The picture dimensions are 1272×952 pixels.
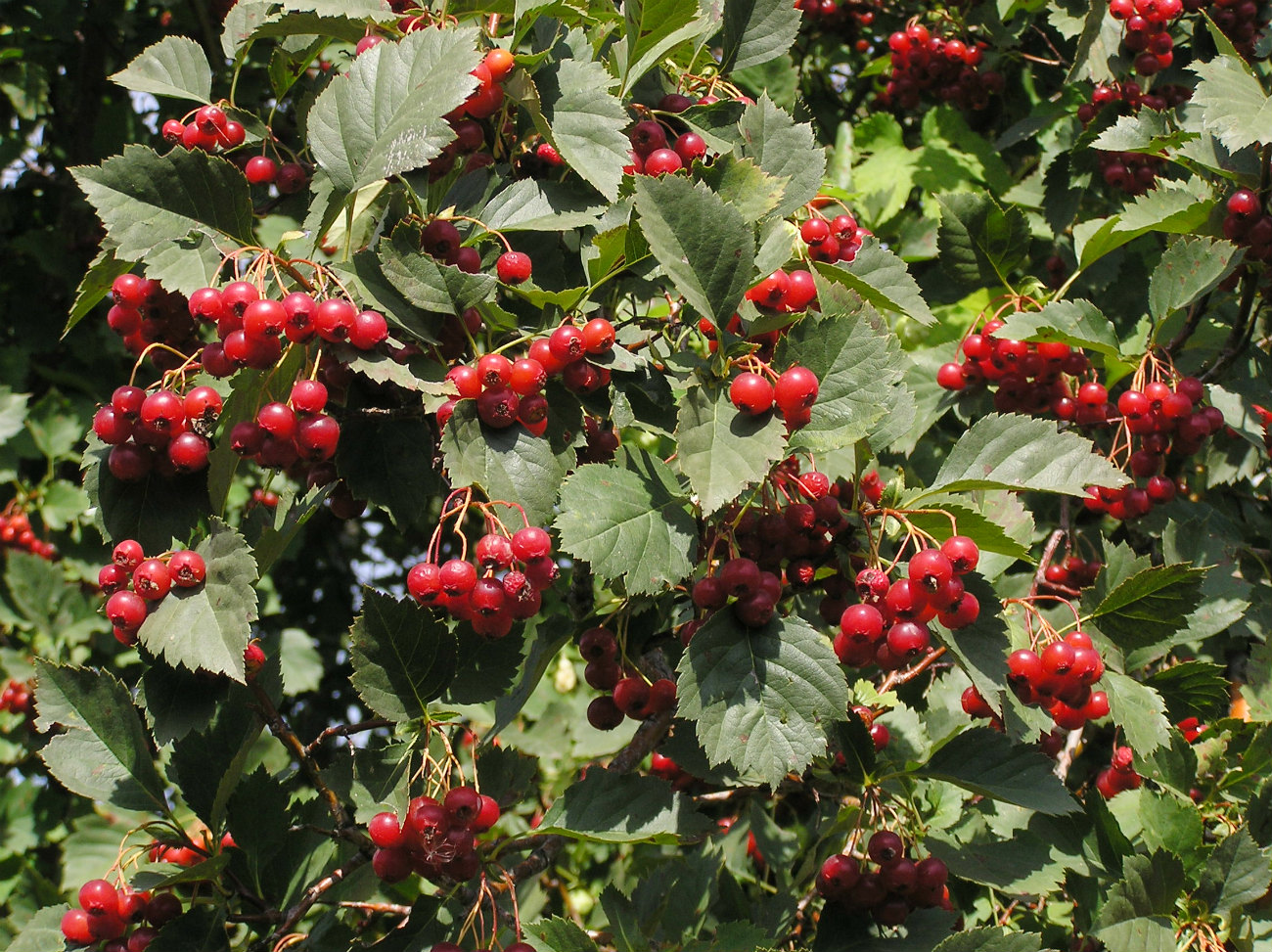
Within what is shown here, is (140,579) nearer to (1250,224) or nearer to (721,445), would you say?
(721,445)

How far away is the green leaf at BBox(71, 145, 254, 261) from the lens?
151 centimetres

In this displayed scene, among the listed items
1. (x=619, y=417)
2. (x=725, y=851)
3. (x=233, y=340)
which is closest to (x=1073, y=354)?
(x=619, y=417)

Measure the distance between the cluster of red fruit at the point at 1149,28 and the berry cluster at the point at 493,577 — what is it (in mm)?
2483

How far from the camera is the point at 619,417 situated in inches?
67.7

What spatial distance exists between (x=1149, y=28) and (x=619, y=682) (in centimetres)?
246

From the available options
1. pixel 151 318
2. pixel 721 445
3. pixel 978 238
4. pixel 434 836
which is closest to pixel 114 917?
pixel 434 836

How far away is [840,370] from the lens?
1.53 m

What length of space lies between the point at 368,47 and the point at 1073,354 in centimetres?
178

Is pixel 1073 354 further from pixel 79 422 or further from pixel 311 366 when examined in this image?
pixel 79 422

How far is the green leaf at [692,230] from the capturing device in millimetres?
1415

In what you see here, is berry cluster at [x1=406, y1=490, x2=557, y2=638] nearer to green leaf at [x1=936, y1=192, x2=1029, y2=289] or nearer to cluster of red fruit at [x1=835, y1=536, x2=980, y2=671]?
cluster of red fruit at [x1=835, y1=536, x2=980, y2=671]

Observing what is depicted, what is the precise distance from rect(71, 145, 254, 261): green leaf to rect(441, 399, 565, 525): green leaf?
519 mm

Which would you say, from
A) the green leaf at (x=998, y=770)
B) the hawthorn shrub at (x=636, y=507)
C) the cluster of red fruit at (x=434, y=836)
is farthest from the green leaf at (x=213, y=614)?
the green leaf at (x=998, y=770)

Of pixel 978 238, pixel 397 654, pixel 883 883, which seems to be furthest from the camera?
pixel 978 238
